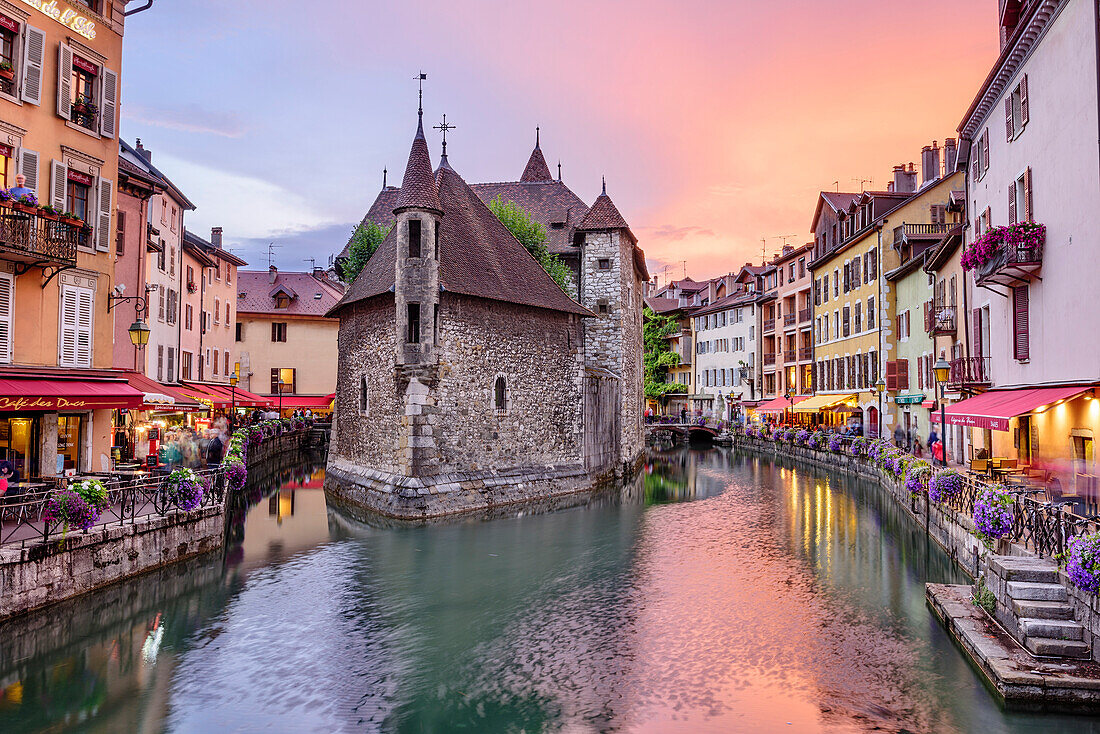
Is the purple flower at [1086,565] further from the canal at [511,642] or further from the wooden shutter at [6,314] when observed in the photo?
the wooden shutter at [6,314]

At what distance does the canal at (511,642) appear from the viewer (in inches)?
362

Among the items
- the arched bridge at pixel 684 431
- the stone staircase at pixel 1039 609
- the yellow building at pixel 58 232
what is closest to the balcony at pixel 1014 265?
the stone staircase at pixel 1039 609

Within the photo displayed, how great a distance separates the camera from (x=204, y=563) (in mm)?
A: 16281

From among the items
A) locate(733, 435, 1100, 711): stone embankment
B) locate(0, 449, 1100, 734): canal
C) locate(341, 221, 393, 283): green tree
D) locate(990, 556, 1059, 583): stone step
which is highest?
locate(341, 221, 393, 283): green tree

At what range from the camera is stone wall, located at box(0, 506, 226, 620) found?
1116 centimetres

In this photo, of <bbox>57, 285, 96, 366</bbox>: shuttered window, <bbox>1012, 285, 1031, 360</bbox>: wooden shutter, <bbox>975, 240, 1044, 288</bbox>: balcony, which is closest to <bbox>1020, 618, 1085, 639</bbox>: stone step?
<bbox>975, 240, 1044, 288</bbox>: balcony

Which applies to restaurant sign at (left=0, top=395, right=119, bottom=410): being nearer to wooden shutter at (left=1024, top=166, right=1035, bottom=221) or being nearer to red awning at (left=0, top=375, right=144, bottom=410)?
red awning at (left=0, top=375, right=144, bottom=410)

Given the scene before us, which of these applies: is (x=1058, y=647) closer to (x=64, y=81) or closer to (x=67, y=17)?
(x=64, y=81)

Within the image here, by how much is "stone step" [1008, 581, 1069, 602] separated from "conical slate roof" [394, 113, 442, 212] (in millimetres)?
17867

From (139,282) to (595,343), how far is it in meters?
17.9

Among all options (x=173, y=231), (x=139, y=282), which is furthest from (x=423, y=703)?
(x=173, y=231)

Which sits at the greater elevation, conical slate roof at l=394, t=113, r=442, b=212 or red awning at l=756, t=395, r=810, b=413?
conical slate roof at l=394, t=113, r=442, b=212

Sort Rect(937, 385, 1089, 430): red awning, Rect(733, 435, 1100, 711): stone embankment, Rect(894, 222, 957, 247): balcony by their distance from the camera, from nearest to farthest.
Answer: Rect(733, 435, 1100, 711): stone embankment → Rect(937, 385, 1089, 430): red awning → Rect(894, 222, 957, 247): balcony

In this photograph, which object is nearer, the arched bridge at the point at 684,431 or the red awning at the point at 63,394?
the red awning at the point at 63,394
